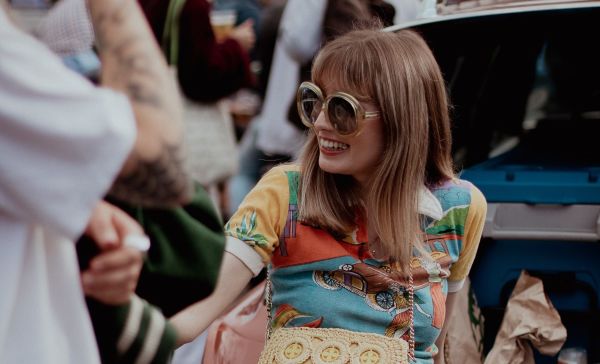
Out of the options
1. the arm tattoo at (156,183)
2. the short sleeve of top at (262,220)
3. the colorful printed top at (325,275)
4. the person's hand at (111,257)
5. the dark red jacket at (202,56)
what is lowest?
the dark red jacket at (202,56)

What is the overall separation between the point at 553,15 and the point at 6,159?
2127 millimetres

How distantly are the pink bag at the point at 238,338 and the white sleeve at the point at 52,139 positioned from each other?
1.50m

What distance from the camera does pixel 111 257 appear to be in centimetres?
128

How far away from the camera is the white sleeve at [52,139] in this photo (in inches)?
44.8

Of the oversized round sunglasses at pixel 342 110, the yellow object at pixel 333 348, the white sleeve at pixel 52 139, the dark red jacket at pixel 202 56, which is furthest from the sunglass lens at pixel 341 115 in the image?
the dark red jacket at pixel 202 56

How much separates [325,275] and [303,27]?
242 cm

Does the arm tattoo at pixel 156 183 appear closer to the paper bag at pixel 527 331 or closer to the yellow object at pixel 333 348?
the yellow object at pixel 333 348

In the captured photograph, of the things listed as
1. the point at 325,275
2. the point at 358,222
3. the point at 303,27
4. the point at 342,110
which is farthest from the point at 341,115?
the point at 303,27

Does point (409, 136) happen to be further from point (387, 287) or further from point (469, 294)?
point (469, 294)

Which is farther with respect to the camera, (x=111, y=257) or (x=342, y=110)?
(x=342, y=110)

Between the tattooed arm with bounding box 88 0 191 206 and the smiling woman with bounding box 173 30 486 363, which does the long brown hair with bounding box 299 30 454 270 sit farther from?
the tattooed arm with bounding box 88 0 191 206

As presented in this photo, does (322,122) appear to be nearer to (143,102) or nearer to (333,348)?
(333,348)

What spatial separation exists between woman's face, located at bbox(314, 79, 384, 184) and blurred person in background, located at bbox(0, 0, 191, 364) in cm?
108

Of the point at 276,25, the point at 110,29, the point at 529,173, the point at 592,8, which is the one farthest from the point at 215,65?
the point at 110,29
